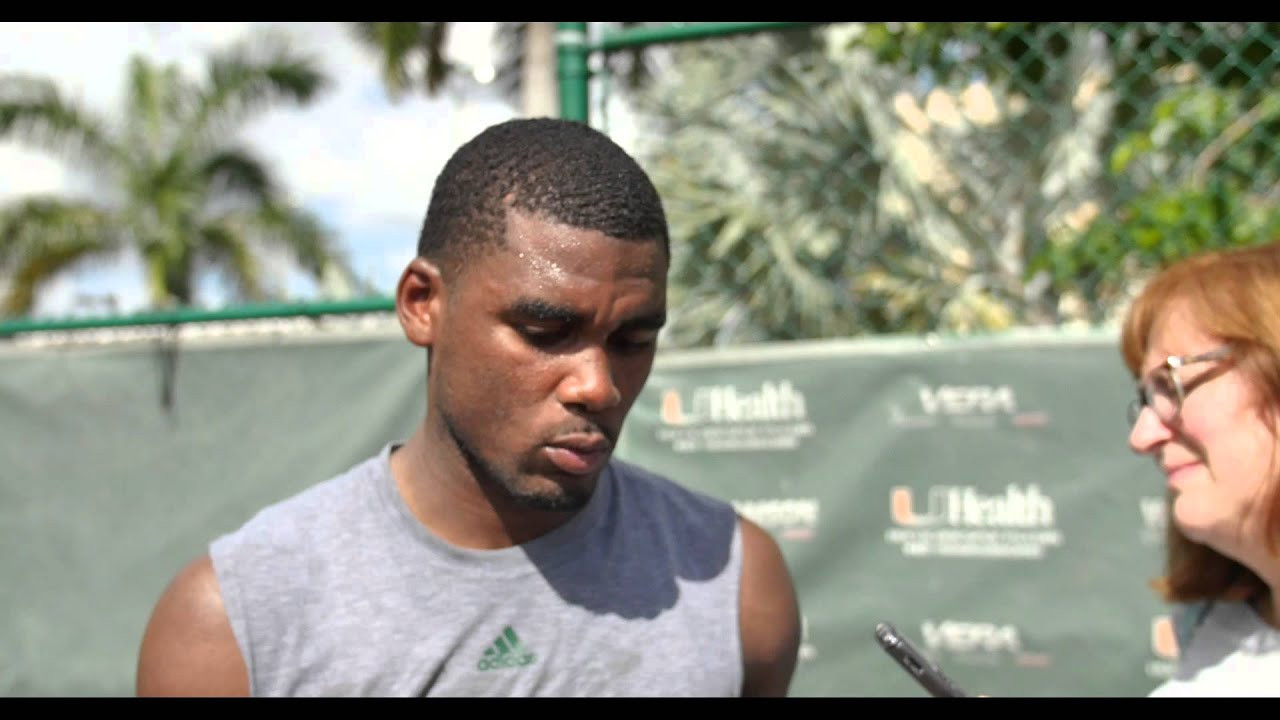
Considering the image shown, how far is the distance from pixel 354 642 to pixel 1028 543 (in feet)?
5.92

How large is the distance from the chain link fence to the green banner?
563mm

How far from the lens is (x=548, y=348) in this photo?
5.74 ft

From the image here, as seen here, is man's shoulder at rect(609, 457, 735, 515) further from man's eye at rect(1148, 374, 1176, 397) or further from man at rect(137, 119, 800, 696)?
man's eye at rect(1148, 374, 1176, 397)

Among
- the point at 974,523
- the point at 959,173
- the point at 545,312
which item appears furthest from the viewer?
the point at 959,173

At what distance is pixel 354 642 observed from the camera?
1752 millimetres

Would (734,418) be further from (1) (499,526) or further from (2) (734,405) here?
(1) (499,526)

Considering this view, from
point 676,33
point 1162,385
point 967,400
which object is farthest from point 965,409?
point 676,33

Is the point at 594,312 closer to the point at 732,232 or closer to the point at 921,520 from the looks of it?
the point at 921,520

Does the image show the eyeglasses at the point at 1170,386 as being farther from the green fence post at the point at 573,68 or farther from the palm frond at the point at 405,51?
the palm frond at the point at 405,51

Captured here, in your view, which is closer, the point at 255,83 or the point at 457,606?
the point at 457,606

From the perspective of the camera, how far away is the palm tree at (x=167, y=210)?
1877cm

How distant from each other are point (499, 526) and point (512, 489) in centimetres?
11

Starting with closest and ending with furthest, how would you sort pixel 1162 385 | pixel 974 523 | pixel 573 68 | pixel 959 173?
pixel 1162 385 → pixel 974 523 → pixel 573 68 → pixel 959 173

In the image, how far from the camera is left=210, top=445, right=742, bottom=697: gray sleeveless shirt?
68.5 inches
